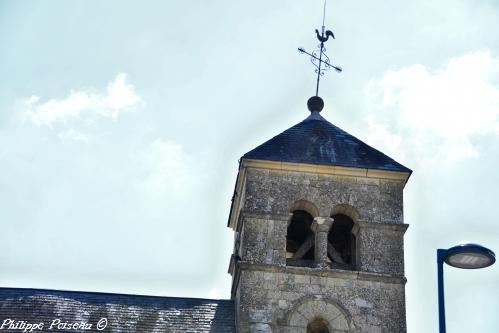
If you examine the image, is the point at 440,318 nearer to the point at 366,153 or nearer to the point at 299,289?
the point at 299,289

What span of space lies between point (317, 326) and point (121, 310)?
12.9 feet

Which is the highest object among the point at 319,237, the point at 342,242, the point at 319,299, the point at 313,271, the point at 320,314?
the point at 342,242

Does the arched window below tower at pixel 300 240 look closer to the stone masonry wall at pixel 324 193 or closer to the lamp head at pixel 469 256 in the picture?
the stone masonry wall at pixel 324 193

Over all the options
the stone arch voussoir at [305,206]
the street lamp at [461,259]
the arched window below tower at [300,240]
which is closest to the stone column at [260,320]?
the arched window below tower at [300,240]

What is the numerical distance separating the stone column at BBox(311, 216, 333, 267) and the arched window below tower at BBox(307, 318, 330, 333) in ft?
3.96

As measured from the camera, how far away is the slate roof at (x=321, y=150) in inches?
766

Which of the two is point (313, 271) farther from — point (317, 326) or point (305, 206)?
point (305, 206)

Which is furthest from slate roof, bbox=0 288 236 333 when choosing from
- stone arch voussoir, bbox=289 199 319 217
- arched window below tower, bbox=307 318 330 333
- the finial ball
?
the finial ball

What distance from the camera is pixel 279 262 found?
709 inches

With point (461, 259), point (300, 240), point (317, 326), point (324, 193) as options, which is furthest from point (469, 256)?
point (300, 240)

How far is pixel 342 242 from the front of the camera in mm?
20312

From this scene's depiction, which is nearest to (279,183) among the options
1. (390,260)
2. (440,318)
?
(390,260)

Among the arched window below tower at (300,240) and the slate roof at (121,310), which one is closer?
the slate roof at (121,310)

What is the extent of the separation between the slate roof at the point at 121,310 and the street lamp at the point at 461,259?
19.6ft
